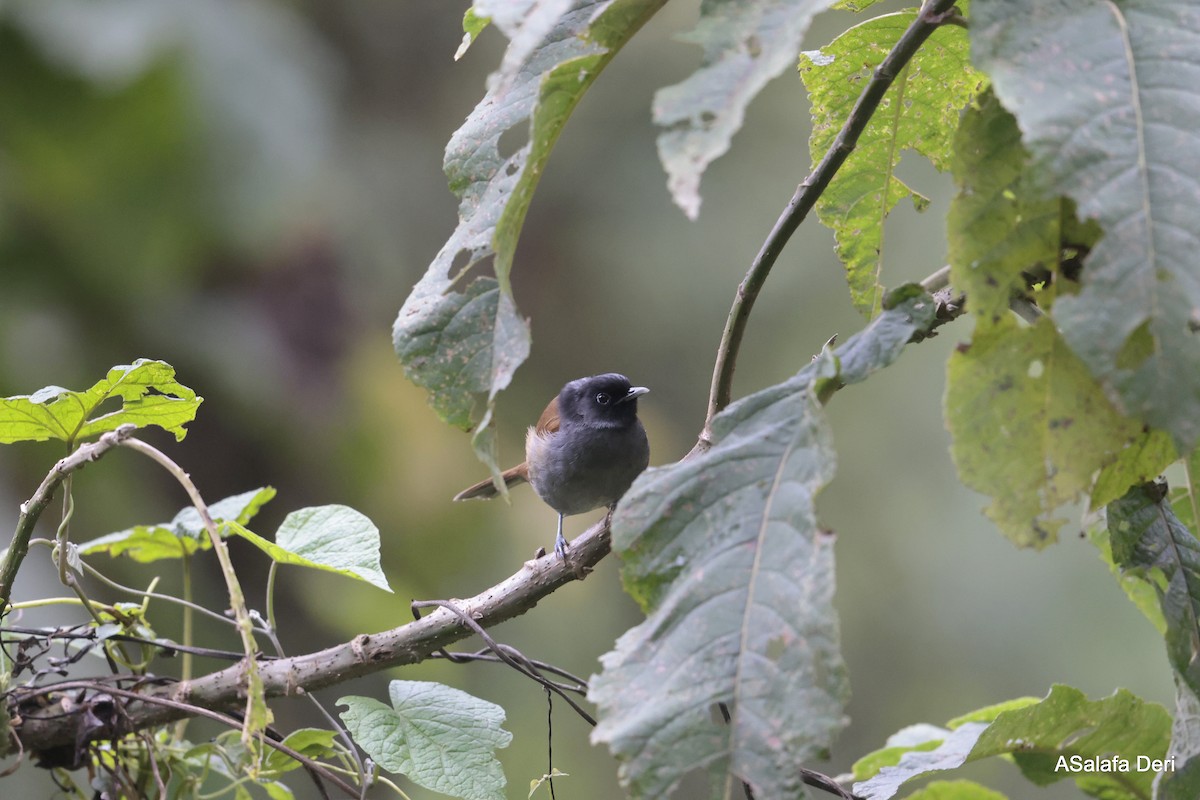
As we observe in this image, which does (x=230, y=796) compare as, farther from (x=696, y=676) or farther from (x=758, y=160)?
(x=758, y=160)

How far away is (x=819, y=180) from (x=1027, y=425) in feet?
1.44

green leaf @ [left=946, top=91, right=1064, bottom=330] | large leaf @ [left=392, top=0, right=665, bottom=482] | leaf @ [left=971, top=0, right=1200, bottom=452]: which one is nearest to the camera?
leaf @ [left=971, top=0, right=1200, bottom=452]

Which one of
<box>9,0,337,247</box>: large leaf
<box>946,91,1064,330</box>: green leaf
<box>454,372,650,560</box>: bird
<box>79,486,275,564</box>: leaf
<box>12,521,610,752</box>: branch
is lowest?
<box>12,521,610,752</box>: branch

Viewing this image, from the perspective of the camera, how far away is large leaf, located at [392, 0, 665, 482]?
1.30 m

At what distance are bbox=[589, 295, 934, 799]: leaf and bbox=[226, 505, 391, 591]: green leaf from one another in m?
0.72

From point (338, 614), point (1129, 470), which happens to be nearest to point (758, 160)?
point (338, 614)

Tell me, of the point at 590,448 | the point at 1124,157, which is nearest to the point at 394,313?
the point at 590,448

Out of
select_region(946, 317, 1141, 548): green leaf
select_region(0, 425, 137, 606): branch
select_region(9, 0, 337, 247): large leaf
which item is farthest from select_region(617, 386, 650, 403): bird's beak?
select_region(946, 317, 1141, 548): green leaf

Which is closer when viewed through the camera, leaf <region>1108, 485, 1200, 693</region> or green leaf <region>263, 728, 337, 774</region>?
leaf <region>1108, 485, 1200, 693</region>

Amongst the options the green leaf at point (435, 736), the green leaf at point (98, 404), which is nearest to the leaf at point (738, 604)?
the green leaf at point (435, 736)

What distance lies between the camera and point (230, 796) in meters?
3.54

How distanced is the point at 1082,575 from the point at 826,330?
2.46 metres

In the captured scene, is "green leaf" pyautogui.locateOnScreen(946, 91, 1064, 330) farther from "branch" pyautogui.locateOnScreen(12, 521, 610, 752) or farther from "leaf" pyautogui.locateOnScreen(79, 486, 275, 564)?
"leaf" pyautogui.locateOnScreen(79, 486, 275, 564)

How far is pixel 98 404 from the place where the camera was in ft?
5.74
